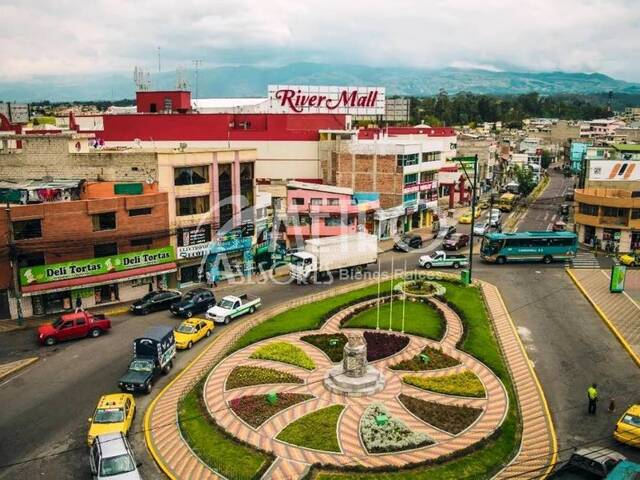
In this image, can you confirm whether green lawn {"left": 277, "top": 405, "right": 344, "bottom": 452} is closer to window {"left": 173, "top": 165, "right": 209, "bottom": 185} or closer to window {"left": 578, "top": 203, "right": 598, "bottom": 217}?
window {"left": 173, "top": 165, "right": 209, "bottom": 185}

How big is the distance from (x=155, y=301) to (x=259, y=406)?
1772 cm

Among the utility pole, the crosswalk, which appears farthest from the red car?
the crosswalk

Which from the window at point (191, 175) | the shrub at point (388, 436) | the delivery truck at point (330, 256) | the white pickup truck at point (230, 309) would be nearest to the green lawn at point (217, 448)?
the shrub at point (388, 436)

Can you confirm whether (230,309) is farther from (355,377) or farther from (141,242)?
(355,377)

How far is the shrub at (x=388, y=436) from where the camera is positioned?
78.9 ft

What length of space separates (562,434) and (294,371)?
13354 millimetres

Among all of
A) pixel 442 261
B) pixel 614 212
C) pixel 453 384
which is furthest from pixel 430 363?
pixel 614 212

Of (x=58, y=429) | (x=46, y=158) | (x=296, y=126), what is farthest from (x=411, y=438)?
(x=296, y=126)

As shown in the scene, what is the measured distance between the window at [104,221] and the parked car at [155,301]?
5855 mm

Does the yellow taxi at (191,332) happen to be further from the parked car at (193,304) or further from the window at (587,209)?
the window at (587,209)

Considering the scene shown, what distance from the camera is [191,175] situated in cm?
4784

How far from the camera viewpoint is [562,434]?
83.8 ft

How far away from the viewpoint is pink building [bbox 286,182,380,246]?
6000 centimetres

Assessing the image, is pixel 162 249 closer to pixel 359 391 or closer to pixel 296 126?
pixel 359 391
